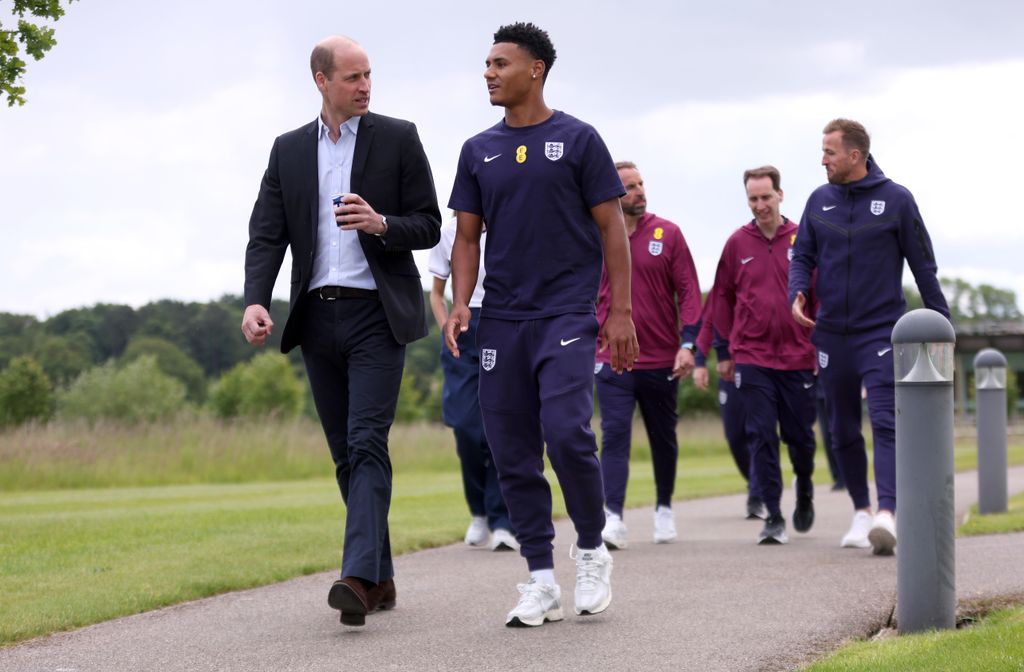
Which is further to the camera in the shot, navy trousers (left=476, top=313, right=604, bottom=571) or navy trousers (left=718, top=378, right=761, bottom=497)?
navy trousers (left=718, top=378, right=761, bottom=497)

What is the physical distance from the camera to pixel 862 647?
5188 mm

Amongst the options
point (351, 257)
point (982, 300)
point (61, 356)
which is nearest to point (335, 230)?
point (351, 257)

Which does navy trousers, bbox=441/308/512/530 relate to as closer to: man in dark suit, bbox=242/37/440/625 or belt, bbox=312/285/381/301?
man in dark suit, bbox=242/37/440/625

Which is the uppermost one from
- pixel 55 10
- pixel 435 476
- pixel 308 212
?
pixel 55 10

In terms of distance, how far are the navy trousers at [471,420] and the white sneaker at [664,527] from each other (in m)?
1.08

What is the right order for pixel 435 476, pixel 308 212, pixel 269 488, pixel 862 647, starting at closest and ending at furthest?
1. pixel 862 647
2. pixel 308 212
3. pixel 269 488
4. pixel 435 476

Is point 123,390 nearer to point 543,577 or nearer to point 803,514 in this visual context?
point 803,514

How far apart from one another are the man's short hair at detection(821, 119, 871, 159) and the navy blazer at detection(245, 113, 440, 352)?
3.43m

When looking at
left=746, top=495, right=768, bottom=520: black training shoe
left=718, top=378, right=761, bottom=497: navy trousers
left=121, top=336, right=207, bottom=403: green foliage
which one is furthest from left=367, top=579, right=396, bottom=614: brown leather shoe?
left=121, top=336, right=207, bottom=403: green foliage

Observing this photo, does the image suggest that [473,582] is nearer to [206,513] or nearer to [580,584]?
[580,584]

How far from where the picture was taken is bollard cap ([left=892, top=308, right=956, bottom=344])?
586 cm

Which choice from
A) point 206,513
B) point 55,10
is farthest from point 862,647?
point 206,513

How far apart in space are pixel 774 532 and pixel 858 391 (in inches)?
47.1

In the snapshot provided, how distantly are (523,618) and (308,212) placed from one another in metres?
1.93
